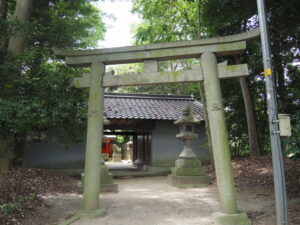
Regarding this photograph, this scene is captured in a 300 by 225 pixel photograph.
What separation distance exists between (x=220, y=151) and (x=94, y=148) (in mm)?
2764

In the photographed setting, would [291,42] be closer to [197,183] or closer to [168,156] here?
[197,183]

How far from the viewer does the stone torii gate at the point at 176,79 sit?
213 inches

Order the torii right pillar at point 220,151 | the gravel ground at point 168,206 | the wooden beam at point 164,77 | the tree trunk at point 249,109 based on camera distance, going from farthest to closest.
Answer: the tree trunk at point 249,109 < the wooden beam at point 164,77 < the gravel ground at point 168,206 < the torii right pillar at point 220,151

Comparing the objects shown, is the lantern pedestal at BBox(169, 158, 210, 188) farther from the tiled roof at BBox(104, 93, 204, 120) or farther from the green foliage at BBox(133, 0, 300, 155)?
the tiled roof at BBox(104, 93, 204, 120)

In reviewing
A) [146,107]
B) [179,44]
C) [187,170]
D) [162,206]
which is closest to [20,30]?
[179,44]

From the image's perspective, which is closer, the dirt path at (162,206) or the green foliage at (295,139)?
the green foliage at (295,139)

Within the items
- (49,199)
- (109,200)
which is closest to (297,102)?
(109,200)

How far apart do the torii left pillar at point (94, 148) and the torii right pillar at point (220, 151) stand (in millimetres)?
2459

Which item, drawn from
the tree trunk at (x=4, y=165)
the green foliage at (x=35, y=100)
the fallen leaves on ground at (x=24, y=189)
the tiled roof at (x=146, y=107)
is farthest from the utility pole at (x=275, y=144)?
the tiled roof at (x=146, y=107)

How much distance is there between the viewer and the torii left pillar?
5840 millimetres

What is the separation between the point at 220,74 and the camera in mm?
5816

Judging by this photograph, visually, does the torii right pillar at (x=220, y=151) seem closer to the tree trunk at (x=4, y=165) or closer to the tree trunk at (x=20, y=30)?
the tree trunk at (x=20, y=30)

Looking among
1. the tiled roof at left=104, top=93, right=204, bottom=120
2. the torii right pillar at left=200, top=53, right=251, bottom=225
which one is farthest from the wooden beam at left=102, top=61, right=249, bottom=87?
the tiled roof at left=104, top=93, right=204, bottom=120

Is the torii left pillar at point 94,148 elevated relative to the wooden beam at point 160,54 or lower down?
lower down
